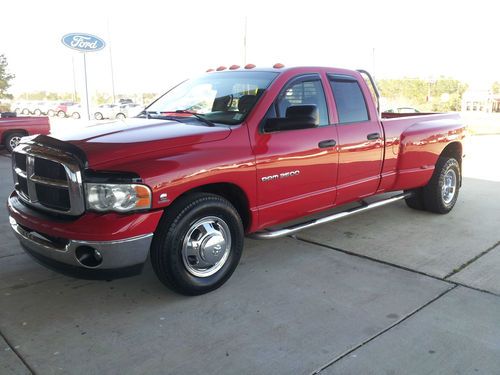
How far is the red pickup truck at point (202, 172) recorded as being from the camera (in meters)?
3.28

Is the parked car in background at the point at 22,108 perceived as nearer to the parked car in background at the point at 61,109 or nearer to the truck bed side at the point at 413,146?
the parked car in background at the point at 61,109

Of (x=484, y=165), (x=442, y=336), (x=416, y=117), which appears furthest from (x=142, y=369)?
(x=484, y=165)

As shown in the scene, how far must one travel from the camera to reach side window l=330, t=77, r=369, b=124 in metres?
4.85

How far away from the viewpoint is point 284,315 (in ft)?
11.6

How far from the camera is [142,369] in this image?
2.86 m

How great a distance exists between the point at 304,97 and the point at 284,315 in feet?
7.06

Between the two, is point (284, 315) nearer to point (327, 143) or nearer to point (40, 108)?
point (327, 143)

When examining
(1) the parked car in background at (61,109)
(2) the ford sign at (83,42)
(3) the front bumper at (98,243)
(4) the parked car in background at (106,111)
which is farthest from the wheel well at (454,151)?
(1) the parked car in background at (61,109)

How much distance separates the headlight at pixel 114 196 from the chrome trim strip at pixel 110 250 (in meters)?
0.24

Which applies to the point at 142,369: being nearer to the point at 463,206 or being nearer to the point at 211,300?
the point at 211,300

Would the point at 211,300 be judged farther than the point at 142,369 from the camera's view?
Yes

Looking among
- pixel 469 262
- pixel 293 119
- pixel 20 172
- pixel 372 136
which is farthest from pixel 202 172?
pixel 469 262

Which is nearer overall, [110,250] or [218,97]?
[110,250]

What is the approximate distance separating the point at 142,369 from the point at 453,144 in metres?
5.28
